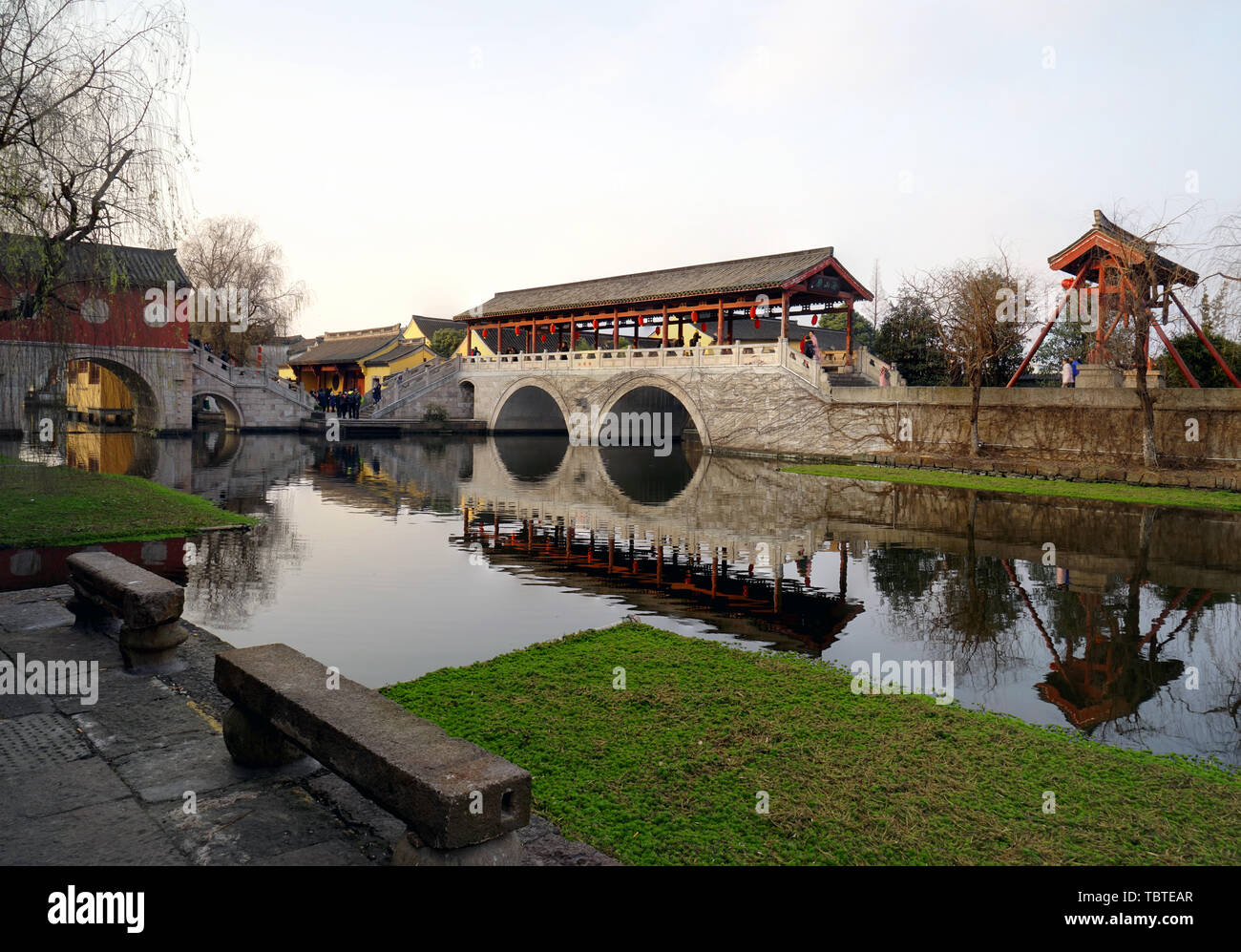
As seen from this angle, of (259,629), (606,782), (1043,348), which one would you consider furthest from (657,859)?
(1043,348)

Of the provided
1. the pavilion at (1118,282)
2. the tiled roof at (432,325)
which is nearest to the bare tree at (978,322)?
the pavilion at (1118,282)

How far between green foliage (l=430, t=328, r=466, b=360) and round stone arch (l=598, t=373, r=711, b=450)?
23370mm

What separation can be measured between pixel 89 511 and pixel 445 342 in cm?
4626

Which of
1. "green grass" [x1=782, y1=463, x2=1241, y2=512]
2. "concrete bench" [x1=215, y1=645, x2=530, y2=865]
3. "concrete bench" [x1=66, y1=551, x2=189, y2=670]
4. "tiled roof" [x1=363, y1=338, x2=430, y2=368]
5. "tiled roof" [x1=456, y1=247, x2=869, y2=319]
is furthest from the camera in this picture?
"tiled roof" [x1=363, y1=338, x2=430, y2=368]

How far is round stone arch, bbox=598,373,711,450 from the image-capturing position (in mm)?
31359

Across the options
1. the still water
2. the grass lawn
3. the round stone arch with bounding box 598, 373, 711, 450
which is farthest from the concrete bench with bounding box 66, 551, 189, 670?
the round stone arch with bounding box 598, 373, 711, 450

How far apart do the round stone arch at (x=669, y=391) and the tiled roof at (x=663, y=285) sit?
132 inches

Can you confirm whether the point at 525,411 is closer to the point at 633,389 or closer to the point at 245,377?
the point at 633,389

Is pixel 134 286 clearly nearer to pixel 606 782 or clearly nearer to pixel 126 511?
pixel 126 511

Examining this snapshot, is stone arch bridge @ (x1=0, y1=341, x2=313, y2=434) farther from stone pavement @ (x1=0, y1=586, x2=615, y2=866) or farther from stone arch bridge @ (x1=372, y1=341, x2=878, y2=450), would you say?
stone pavement @ (x1=0, y1=586, x2=615, y2=866)

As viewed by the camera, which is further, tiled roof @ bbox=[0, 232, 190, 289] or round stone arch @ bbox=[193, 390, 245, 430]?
round stone arch @ bbox=[193, 390, 245, 430]

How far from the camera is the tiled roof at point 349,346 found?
55.5 meters

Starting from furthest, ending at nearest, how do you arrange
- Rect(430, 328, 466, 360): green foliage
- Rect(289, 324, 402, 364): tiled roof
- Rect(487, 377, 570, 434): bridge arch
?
Rect(430, 328, 466, 360): green foliage < Rect(289, 324, 402, 364): tiled roof < Rect(487, 377, 570, 434): bridge arch

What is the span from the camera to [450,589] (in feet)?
30.9
